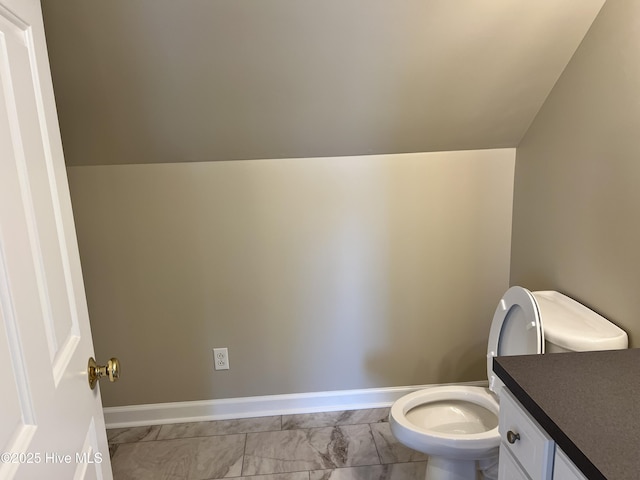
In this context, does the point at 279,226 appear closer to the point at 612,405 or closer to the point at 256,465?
the point at 256,465

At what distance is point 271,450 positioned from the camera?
7.06 ft

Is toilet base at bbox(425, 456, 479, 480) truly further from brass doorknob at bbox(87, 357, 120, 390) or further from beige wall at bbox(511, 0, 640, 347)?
brass doorknob at bbox(87, 357, 120, 390)

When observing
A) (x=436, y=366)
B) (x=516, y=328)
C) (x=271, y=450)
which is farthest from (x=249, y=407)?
(x=516, y=328)

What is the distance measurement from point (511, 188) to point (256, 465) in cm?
172

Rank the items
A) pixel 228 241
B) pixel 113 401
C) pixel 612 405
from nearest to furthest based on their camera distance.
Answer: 1. pixel 612 405
2. pixel 228 241
3. pixel 113 401

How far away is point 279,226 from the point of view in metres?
2.20

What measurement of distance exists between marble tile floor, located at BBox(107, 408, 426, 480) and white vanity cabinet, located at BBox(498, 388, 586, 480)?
1.00 metres

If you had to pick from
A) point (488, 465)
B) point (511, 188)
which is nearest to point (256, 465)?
point (488, 465)

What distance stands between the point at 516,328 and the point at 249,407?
139 cm

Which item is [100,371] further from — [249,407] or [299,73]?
[249,407]

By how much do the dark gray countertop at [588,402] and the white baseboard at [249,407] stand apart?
1409mm

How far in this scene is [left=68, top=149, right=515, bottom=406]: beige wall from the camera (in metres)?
2.14

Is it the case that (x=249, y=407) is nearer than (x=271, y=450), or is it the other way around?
(x=271, y=450)

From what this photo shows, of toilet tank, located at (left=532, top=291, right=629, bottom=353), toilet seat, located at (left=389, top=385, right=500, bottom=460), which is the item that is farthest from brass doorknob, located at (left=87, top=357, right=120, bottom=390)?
toilet tank, located at (left=532, top=291, right=629, bottom=353)
